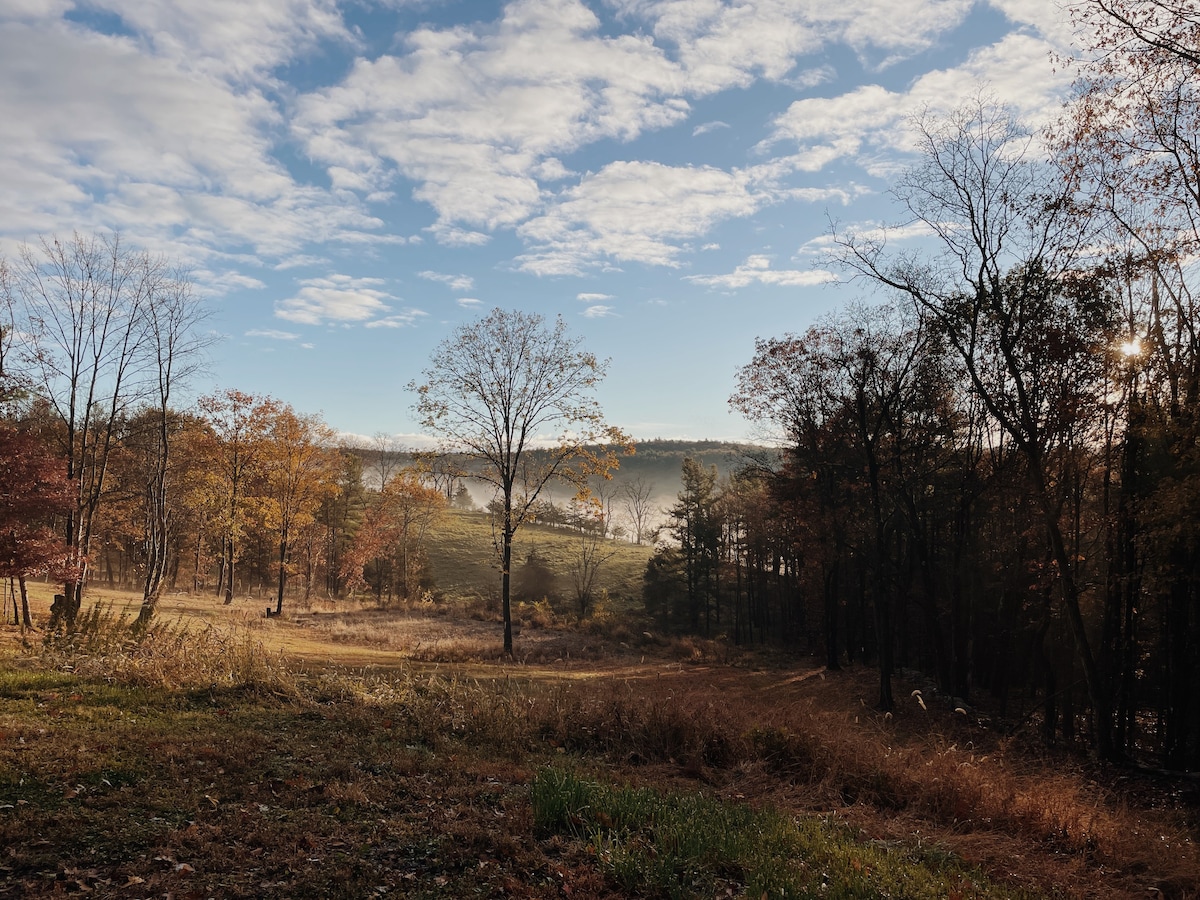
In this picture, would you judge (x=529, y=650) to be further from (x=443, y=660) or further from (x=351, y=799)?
(x=351, y=799)

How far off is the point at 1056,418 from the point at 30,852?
2002cm

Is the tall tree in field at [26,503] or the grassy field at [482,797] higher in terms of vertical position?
the tall tree in field at [26,503]

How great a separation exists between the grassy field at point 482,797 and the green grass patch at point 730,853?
0.03 meters

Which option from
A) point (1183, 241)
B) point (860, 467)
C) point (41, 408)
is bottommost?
point (860, 467)

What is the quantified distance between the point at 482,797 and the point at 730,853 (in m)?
2.55

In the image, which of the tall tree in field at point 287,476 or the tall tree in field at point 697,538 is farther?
the tall tree in field at point 697,538

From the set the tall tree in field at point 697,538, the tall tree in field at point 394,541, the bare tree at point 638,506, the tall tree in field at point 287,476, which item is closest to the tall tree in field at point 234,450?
the tall tree in field at point 287,476

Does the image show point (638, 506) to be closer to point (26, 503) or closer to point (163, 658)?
point (26, 503)

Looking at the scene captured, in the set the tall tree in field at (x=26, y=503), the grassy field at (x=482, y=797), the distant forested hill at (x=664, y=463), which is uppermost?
the distant forested hill at (x=664, y=463)

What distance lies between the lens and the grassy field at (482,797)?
4723 mm

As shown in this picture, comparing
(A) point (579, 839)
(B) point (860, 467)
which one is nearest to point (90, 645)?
(A) point (579, 839)

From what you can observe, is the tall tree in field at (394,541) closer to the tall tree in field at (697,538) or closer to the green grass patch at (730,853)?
the tall tree in field at (697,538)

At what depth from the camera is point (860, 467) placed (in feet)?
82.8

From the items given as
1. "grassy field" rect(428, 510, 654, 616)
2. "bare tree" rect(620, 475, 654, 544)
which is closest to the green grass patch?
"grassy field" rect(428, 510, 654, 616)
